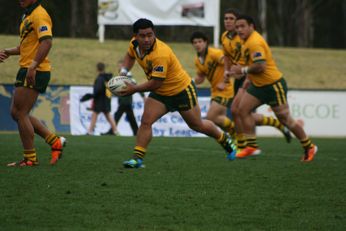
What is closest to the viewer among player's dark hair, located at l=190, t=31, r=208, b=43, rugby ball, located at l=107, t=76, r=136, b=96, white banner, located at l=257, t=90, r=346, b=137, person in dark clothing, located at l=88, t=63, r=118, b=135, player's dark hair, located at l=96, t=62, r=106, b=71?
rugby ball, located at l=107, t=76, r=136, b=96

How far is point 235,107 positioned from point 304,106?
11260 millimetres

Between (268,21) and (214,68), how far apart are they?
37.7 m

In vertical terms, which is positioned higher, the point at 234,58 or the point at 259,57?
the point at 259,57

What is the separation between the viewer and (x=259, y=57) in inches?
447

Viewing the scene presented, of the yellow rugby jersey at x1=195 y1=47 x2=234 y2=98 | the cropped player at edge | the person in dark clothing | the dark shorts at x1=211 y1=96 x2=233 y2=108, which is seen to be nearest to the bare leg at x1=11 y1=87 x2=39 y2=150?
the cropped player at edge

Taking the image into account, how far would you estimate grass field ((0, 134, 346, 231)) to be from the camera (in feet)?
19.8

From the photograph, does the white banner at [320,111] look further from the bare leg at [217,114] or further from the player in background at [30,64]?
the player in background at [30,64]

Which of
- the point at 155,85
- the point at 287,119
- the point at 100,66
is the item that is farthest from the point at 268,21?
the point at 155,85

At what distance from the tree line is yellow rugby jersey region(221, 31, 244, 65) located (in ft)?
83.3

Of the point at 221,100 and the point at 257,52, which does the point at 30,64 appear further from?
the point at 221,100

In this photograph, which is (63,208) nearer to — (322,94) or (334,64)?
(322,94)

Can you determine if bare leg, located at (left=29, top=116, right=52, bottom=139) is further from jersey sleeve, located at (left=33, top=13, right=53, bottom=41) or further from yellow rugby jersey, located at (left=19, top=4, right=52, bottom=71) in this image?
jersey sleeve, located at (left=33, top=13, right=53, bottom=41)

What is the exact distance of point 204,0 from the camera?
1126 inches

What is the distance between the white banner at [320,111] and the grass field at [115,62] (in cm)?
576
